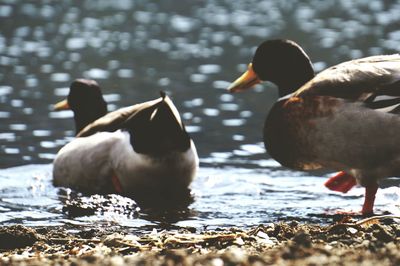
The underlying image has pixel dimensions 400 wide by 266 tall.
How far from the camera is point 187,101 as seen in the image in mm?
15141

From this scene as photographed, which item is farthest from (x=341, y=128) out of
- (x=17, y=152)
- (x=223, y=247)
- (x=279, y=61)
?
(x=17, y=152)

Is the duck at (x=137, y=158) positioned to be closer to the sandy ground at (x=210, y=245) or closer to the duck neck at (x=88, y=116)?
the duck neck at (x=88, y=116)

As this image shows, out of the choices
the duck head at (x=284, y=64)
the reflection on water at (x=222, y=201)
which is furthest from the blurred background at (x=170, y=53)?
the duck head at (x=284, y=64)

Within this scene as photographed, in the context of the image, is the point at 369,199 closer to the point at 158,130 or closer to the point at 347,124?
the point at 347,124

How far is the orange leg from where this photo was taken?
7.81m

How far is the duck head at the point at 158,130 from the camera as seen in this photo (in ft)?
28.5

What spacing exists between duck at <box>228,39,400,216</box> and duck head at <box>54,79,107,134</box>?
3784mm

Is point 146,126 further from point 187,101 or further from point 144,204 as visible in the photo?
point 187,101

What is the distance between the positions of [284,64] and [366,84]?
132 cm

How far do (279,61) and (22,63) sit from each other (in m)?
11.8

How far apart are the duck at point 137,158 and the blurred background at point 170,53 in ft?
4.69

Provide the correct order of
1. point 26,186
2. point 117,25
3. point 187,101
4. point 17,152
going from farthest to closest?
point 117,25, point 187,101, point 17,152, point 26,186

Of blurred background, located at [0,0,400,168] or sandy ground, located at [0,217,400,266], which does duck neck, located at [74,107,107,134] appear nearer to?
blurred background, located at [0,0,400,168]

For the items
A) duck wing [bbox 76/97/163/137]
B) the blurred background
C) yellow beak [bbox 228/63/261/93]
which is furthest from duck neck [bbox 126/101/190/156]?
the blurred background
